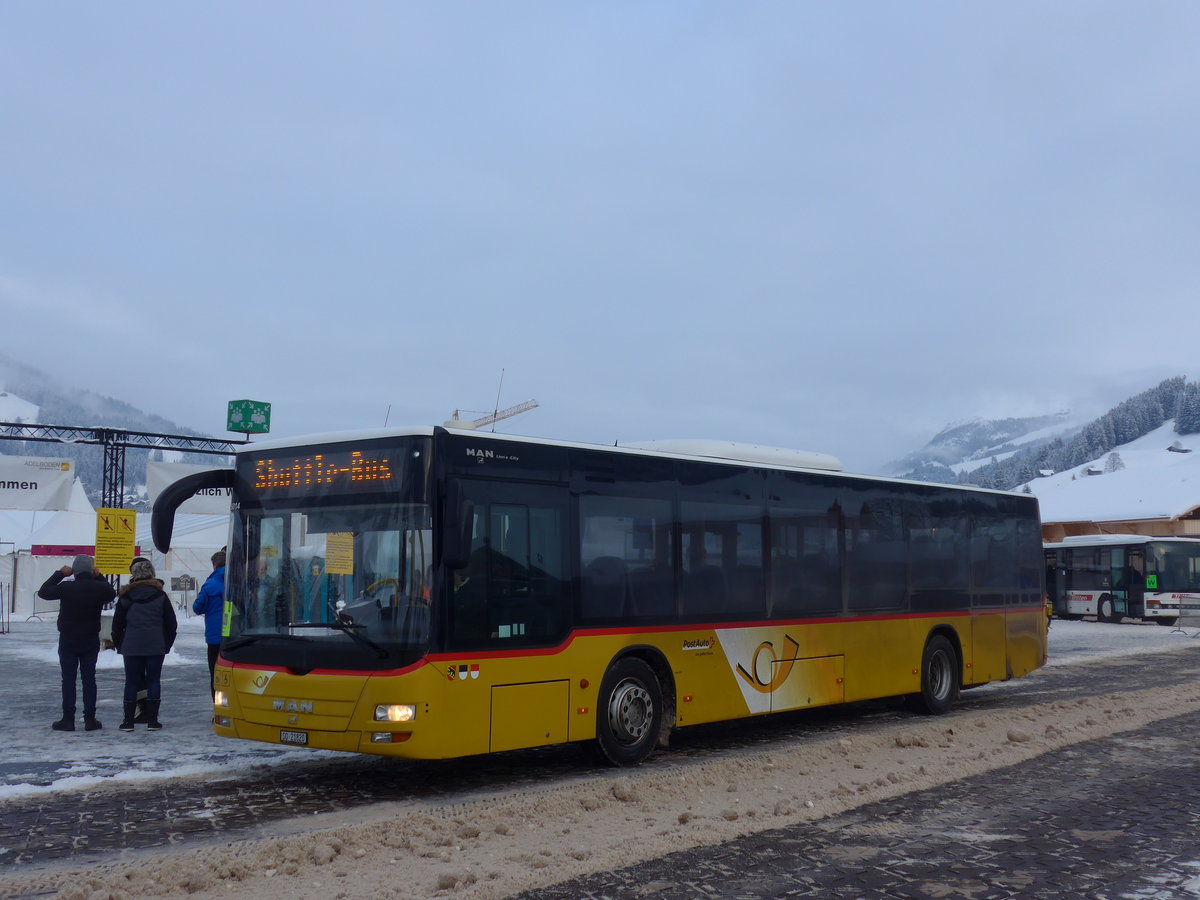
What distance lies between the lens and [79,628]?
11875 millimetres

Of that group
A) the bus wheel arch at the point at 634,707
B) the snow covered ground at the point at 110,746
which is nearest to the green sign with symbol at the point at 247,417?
the snow covered ground at the point at 110,746

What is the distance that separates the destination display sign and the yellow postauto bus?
0.06 ft

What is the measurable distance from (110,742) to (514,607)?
196 inches

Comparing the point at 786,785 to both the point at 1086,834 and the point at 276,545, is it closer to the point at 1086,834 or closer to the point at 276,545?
the point at 1086,834

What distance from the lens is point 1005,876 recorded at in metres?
6.16

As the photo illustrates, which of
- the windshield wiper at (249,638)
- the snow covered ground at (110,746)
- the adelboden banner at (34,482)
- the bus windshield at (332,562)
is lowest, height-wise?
the snow covered ground at (110,746)

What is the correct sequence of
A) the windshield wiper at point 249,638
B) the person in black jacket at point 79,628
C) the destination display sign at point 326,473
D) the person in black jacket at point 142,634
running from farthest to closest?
1. the person in black jacket at point 142,634
2. the person in black jacket at point 79,628
3. the windshield wiper at point 249,638
4. the destination display sign at point 326,473

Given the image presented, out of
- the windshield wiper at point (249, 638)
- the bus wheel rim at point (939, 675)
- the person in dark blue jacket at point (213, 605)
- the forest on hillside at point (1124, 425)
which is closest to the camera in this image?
the windshield wiper at point (249, 638)

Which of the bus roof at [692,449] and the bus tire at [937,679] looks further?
the bus tire at [937,679]

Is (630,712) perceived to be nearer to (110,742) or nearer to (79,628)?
(110,742)

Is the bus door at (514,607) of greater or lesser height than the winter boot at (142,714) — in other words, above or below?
above

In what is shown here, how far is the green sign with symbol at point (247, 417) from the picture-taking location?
26.1 m

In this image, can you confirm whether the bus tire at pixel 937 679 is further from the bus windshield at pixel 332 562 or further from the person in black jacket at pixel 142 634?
the person in black jacket at pixel 142 634

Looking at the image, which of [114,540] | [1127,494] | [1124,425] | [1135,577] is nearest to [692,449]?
[114,540]
